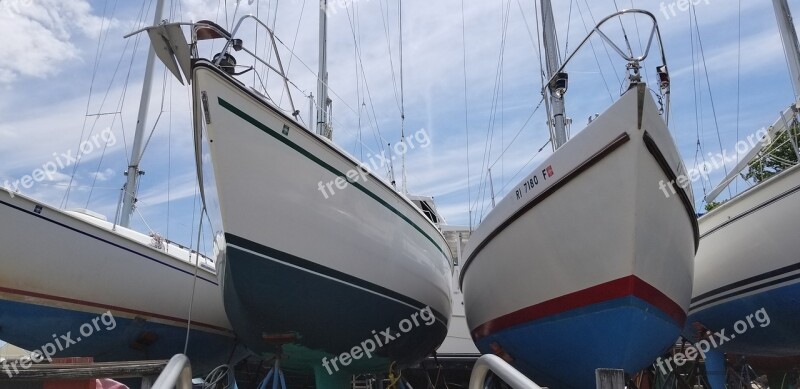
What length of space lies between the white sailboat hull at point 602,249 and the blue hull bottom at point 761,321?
1.32 metres

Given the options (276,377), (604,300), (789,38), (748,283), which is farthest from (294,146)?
(789,38)

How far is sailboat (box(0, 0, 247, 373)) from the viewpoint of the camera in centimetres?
474

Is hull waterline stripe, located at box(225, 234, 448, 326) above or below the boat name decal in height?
below

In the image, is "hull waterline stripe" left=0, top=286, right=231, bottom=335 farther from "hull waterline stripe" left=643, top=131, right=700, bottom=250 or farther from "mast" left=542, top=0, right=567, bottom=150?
"hull waterline stripe" left=643, top=131, right=700, bottom=250

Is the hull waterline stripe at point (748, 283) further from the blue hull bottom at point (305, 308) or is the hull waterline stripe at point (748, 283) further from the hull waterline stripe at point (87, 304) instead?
the hull waterline stripe at point (87, 304)

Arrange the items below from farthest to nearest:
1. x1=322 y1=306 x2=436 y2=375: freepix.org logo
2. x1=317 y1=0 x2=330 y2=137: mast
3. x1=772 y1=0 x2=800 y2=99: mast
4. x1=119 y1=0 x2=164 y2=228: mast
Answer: x1=119 y1=0 x2=164 y2=228: mast
x1=772 y1=0 x2=800 y2=99: mast
x1=317 y1=0 x2=330 y2=137: mast
x1=322 y1=306 x2=436 y2=375: freepix.org logo

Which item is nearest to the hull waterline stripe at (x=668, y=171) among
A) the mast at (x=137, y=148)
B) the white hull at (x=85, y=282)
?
the white hull at (x=85, y=282)

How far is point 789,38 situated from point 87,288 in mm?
Result: 9359

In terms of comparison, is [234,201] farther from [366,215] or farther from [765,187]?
[765,187]

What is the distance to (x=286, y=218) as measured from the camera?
3660 mm

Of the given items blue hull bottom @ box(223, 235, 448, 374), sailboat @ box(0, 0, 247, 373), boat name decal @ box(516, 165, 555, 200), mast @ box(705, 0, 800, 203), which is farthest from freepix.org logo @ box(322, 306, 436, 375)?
mast @ box(705, 0, 800, 203)

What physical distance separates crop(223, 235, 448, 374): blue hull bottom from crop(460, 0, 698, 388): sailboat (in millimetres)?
Answer: 1177

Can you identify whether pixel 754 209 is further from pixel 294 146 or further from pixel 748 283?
pixel 294 146

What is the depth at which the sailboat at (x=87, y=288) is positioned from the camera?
474 cm
